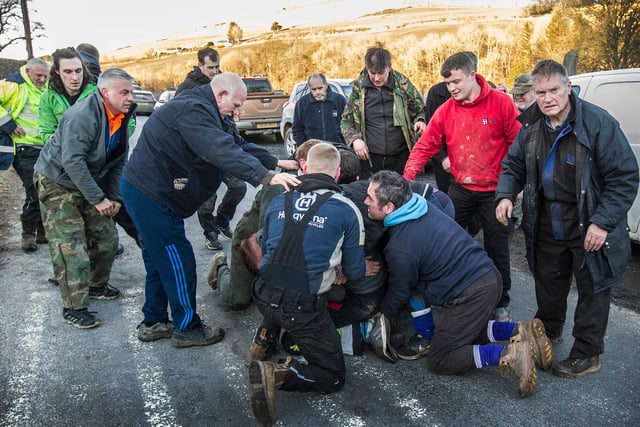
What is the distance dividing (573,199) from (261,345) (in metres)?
2.20

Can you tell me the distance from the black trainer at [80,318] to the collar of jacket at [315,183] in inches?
82.7

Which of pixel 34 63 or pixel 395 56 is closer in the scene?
pixel 34 63

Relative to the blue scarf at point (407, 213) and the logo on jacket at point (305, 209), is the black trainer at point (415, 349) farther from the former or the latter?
the logo on jacket at point (305, 209)

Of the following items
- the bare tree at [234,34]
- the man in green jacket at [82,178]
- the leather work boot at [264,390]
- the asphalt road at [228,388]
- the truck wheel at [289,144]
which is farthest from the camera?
the bare tree at [234,34]

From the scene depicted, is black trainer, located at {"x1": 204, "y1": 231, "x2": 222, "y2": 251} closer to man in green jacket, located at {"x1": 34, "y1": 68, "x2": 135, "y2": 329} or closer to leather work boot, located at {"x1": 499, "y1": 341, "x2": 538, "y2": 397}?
man in green jacket, located at {"x1": 34, "y1": 68, "x2": 135, "y2": 329}

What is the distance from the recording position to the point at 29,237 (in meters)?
5.91

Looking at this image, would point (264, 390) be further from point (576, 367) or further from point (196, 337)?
point (576, 367)

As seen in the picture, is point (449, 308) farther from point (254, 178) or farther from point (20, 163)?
point (20, 163)

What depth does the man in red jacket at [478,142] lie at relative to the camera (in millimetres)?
4121

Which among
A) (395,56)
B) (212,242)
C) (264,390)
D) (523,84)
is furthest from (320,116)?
(395,56)

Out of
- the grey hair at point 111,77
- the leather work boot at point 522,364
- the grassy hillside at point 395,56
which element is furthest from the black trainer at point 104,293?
the grassy hillside at point 395,56

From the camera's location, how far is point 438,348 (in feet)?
11.1

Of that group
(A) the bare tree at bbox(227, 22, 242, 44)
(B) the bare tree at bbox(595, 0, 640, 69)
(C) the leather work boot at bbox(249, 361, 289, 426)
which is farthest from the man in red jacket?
(A) the bare tree at bbox(227, 22, 242, 44)

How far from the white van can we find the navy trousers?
13.4ft
